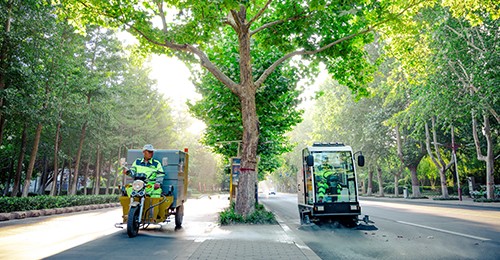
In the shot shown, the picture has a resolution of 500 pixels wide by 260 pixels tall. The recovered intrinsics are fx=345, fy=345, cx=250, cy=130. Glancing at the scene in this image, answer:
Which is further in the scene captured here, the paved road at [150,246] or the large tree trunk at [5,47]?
the large tree trunk at [5,47]

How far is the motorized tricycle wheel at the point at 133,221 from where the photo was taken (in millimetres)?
8586

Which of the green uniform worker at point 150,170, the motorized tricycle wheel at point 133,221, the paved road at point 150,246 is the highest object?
the green uniform worker at point 150,170

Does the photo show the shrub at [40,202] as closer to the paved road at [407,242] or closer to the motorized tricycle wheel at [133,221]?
the motorized tricycle wheel at [133,221]

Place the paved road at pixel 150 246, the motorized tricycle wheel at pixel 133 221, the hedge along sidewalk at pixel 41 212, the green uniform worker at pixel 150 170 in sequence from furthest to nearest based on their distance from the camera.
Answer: the hedge along sidewalk at pixel 41 212, the green uniform worker at pixel 150 170, the motorized tricycle wheel at pixel 133 221, the paved road at pixel 150 246

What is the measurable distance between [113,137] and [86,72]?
29.0ft

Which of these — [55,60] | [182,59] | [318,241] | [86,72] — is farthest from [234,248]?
[86,72]

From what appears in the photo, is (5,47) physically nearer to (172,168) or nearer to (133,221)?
(172,168)

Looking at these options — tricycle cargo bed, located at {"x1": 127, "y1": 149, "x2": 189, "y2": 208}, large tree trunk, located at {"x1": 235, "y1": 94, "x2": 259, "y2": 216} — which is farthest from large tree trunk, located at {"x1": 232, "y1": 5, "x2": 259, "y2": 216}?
tricycle cargo bed, located at {"x1": 127, "y1": 149, "x2": 189, "y2": 208}

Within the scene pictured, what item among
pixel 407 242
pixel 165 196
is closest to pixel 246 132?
pixel 165 196

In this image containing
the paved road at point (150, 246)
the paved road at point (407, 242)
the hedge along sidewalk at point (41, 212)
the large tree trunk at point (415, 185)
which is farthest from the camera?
the large tree trunk at point (415, 185)

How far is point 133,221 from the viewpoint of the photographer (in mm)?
8695

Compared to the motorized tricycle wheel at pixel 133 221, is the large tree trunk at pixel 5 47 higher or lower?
higher

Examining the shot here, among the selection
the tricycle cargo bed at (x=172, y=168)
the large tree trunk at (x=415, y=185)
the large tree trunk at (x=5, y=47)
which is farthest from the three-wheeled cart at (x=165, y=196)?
the large tree trunk at (x=415, y=185)

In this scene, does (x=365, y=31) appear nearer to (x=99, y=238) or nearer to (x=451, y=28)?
(x=99, y=238)
